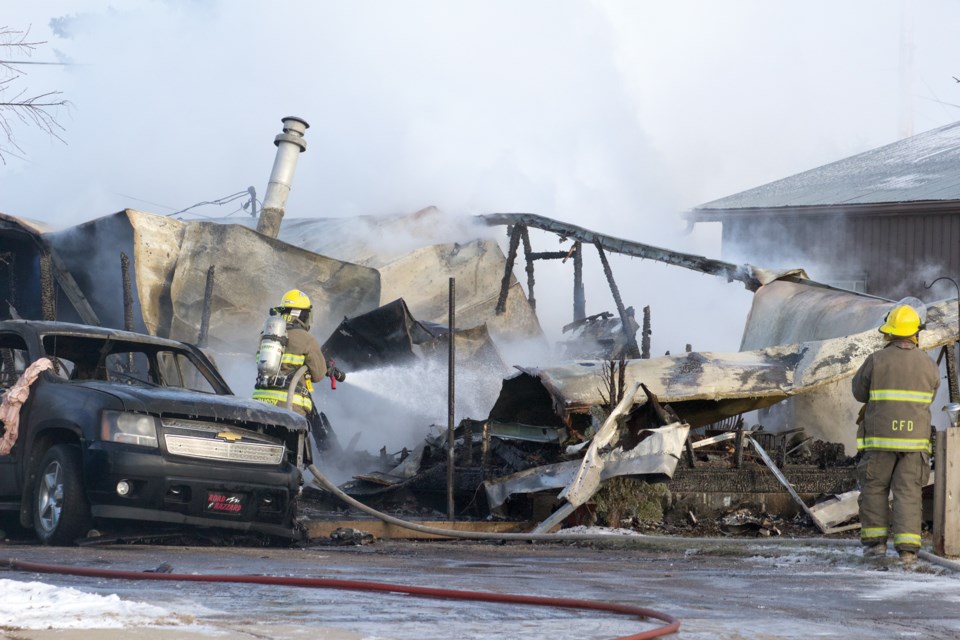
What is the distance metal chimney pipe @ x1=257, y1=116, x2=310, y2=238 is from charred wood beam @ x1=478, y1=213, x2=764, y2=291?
306 cm

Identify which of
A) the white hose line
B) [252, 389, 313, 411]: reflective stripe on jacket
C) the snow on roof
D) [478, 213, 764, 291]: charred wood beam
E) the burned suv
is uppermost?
the snow on roof

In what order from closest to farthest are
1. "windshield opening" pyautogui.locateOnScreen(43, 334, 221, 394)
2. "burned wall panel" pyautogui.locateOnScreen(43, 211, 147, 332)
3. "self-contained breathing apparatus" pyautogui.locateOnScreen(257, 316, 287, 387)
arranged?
"windshield opening" pyautogui.locateOnScreen(43, 334, 221, 394) → "self-contained breathing apparatus" pyautogui.locateOnScreen(257, 316, 287, 387) → "burned wall panel" pyautogui.locateOnScreen(43, 211, 147, 332)

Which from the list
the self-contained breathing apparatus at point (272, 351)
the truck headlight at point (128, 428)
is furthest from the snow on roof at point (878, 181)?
the truck headlight at point (128, 428)

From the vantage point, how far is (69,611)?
4.68m

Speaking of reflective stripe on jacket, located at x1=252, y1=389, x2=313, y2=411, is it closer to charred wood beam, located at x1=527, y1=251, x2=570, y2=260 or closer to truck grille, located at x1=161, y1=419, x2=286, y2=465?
truck grille, located at x1=161, y1=419, x2=286, y2=465

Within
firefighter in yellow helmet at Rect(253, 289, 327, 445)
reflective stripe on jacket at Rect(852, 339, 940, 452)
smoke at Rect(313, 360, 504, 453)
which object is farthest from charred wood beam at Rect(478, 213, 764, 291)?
reflective stripe on jacket at Rect(852, 339, 940, 452)

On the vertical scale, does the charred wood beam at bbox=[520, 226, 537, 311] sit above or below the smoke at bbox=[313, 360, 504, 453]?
above

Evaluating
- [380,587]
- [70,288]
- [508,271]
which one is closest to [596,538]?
[380,587]

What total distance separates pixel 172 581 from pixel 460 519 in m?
5.95

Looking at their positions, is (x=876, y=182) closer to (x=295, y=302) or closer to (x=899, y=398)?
(x=295, y=302)

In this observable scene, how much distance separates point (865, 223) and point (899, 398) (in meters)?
14.4

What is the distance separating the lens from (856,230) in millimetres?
21906

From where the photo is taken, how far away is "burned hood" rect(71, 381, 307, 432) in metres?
8.23

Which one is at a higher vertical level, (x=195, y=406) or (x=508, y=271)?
(x=508, y=271)
